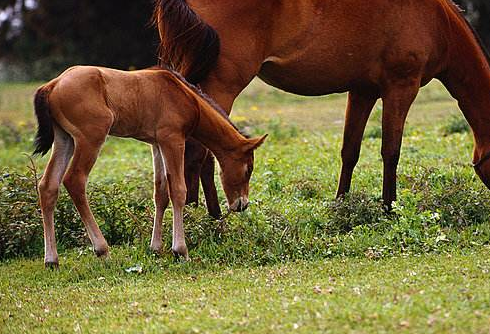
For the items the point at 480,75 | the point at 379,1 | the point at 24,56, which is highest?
the point at 379,1

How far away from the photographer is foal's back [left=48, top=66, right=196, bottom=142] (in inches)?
242

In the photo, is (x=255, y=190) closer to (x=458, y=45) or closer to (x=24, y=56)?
(x=458, y=45)

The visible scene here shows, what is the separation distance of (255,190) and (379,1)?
248 cm

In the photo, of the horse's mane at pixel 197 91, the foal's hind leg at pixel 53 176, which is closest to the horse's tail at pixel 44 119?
the foal's hind leg at pixel 53 176

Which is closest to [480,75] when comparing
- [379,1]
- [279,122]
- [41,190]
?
[379,1]

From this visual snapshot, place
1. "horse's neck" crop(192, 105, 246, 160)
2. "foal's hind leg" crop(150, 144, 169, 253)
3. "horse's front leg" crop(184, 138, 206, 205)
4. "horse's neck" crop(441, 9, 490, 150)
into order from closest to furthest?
"horse's neck" crop(192, 105, 246, 160)
"foal's hind leg" crop(150, 144, 169, 253)
"horse's front leg" crop(184, 138, 206, 205)
"horse's neck" crop(441, 9, 490, 150)

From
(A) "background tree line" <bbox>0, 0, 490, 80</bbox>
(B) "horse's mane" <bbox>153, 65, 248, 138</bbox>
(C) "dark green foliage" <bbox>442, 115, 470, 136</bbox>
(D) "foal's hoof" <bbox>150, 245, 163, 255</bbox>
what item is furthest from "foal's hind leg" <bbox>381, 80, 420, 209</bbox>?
(A) "background tree line" <bbox>0, 0, 490, 80</bbox>

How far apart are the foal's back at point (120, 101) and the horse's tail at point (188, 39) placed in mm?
311

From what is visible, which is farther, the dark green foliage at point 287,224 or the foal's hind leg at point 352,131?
the foal's hind leg at point 352,131

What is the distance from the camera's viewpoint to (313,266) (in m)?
6.10

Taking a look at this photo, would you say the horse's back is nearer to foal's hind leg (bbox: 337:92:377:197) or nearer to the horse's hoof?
foal's hind leg (bbox: 337:92:377:197)

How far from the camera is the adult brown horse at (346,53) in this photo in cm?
691

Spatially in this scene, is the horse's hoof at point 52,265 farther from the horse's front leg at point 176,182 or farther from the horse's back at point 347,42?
the horse's back at point 347,42

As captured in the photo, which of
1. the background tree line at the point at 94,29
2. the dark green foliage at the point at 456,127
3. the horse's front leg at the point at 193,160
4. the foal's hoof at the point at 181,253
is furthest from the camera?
the background tree line at the point at 94,29
